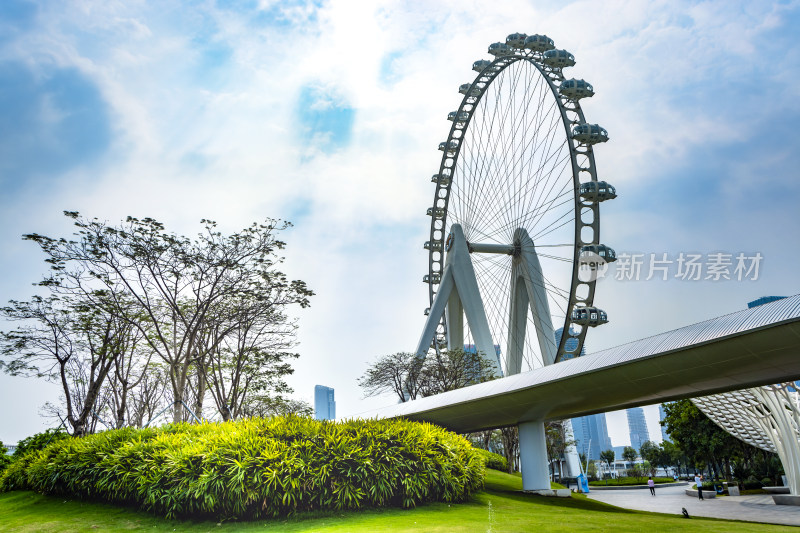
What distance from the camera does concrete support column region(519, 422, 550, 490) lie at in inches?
720

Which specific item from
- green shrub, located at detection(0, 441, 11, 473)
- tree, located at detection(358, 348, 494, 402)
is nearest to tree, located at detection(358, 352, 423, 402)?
tree, located at detection(358, 348, 494, 402)

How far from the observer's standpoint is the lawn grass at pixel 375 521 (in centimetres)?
1023

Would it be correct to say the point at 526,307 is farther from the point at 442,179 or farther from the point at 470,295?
the point at 442,179

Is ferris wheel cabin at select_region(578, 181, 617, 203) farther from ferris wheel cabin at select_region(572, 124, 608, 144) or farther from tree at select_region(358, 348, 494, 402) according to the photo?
tree at select_region(358, 348, 494, 402)

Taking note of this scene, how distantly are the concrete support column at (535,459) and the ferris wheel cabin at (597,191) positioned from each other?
39.0 ft

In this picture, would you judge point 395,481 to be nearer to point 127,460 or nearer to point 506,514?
point 506,514

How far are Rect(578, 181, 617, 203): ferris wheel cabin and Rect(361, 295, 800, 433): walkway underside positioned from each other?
36.6 ft

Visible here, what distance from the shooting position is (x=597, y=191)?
2566cm

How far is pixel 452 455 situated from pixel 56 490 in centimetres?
1040

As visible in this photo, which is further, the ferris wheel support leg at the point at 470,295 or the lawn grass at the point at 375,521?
the ferris wheel support leg at the point at 470,295

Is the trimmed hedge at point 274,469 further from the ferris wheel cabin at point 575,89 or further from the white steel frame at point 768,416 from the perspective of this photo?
the ferris wheel cabin at point 575,89

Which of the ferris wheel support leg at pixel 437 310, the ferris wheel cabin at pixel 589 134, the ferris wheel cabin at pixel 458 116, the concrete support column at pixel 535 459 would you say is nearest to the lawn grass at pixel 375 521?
the concrete support column at pixel 535 459

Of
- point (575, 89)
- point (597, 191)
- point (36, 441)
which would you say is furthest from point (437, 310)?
point (36, 441)

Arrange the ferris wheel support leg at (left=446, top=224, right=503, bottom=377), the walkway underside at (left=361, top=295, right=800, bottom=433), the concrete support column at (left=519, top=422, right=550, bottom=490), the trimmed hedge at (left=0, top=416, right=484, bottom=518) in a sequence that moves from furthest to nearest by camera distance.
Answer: the ferris wheel support leg at (left=446, top=224, right=503, bottom=377) < the concrete support column at (left=519, top=422, right=550, bottom=490) < the trimmed hedge at (left=0, top=416, right=484, bottom=518) < the walkway underside at (left=361, top=295, right=800, bottom=433)
